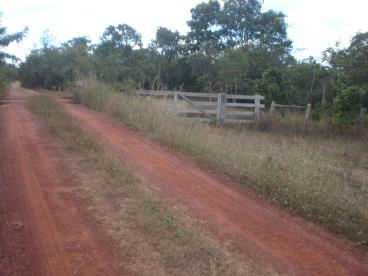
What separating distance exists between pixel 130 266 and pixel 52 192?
2.78 metres

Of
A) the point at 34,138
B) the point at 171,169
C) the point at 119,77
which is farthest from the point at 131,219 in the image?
the point at 119,77

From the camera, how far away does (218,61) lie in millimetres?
36750

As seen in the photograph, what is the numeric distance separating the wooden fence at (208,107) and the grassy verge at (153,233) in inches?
372

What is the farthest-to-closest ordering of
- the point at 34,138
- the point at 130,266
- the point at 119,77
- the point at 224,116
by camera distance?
the point at 119,77 → the point at 224,116 → the point at 34,138 → the point at 130,266

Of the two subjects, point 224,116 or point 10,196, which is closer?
point 10,196

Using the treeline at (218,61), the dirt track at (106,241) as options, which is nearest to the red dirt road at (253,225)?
the dirt track at (106,241)

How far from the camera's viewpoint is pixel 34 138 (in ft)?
37.2

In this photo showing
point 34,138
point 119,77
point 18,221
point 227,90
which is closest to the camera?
point 18,221

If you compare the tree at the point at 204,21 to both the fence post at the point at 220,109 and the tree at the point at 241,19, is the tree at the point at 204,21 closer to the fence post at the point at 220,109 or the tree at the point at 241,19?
the tree at the point at 241,19

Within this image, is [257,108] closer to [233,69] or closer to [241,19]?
[233,69]

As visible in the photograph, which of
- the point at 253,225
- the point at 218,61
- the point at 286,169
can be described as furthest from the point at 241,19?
the point at 253,225

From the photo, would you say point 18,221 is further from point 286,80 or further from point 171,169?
point 286,80

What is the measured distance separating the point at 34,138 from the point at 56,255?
279 inches

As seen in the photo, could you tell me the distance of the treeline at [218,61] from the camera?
26359 millimetres
